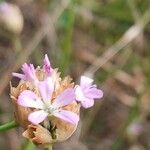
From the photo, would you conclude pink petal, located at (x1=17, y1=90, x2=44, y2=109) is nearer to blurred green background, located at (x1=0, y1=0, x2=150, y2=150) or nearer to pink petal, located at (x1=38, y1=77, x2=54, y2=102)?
pink petal, located at (x1=38, y1=77, x2=54, y2=102)

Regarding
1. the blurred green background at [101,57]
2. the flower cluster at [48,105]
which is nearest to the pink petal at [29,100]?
the flower cluster at [48,105]

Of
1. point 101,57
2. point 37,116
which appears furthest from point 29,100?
point 101,57

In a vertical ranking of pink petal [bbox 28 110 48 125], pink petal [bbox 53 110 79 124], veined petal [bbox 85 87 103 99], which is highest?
veined petal [bbox 85 87 103 99]

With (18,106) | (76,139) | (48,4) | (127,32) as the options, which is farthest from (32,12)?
(18,106)

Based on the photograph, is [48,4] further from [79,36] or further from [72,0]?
[72,0]

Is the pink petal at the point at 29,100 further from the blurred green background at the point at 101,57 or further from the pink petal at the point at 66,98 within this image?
the blurred green background at the point at 101,57

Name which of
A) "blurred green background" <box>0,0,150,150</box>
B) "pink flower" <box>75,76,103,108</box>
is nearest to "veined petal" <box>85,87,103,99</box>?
"pink flower" <box>75,76,103,108</box>

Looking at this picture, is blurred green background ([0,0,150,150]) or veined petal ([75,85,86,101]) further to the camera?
blurred green background ([0,0,150,150])
